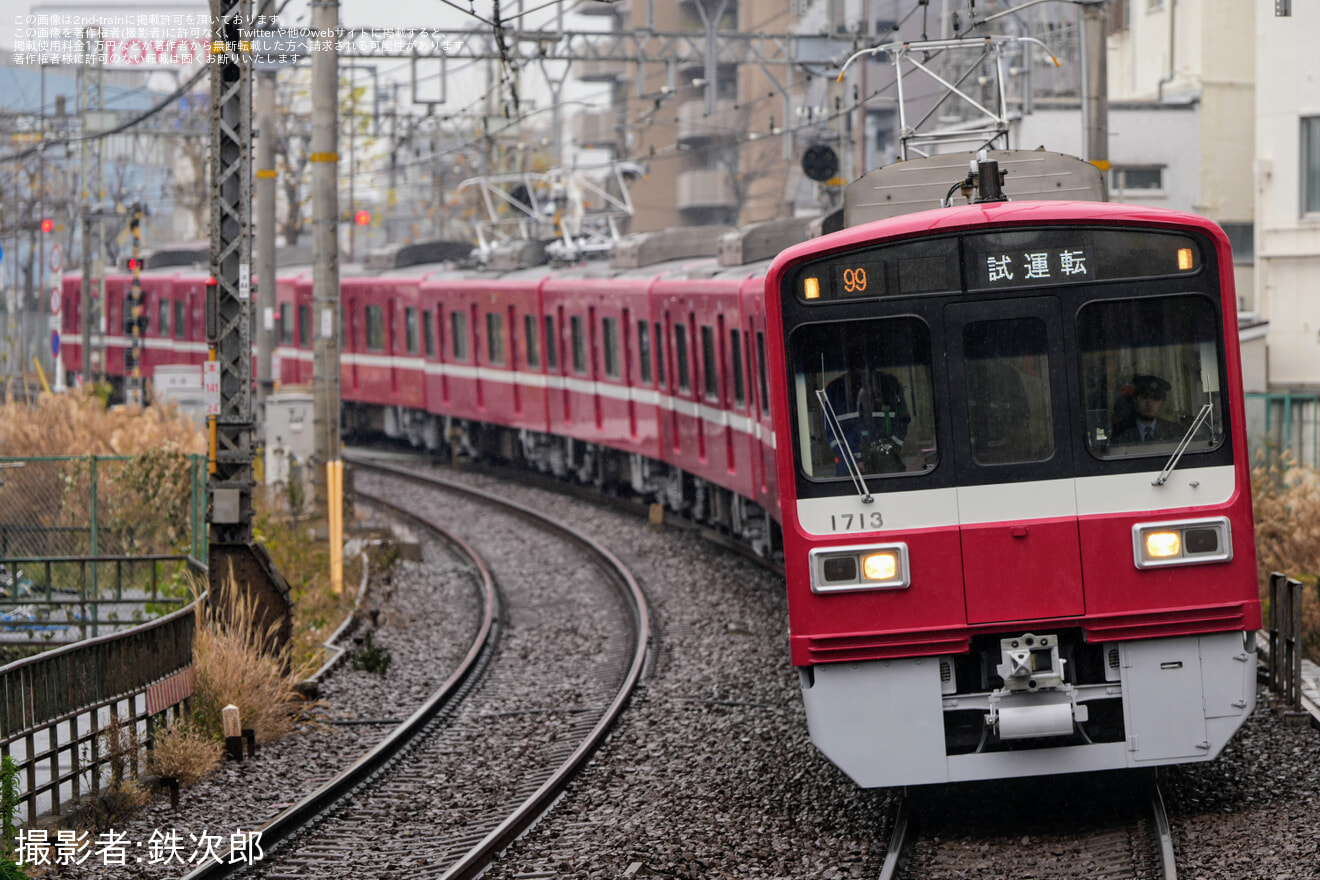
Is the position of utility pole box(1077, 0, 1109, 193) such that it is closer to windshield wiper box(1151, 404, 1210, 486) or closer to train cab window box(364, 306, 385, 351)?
windshield wiper box(1151, 404, 1210, 486)

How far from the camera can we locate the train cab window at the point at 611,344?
20547 mm

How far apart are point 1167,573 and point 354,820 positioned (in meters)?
4.11

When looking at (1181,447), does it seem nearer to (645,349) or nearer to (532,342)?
(645,349)

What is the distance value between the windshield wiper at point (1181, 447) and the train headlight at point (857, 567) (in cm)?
109

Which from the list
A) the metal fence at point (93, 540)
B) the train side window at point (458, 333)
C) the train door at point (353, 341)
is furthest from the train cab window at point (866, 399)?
the train door at point (353, 341)

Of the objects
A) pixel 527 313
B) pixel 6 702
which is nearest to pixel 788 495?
pixel 6 702

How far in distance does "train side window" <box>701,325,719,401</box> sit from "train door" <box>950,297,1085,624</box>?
839 centimetres

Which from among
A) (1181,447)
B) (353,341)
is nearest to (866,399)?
(1181,447)

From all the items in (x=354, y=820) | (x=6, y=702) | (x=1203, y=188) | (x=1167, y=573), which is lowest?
(x=354, y=820)

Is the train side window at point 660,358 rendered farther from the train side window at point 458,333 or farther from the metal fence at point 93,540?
the train side window at point 458,333

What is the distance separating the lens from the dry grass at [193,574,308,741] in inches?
419

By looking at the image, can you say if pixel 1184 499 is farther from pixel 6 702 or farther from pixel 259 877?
pixel 6 702

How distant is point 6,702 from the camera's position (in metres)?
8.21

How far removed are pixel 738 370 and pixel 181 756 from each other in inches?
269
